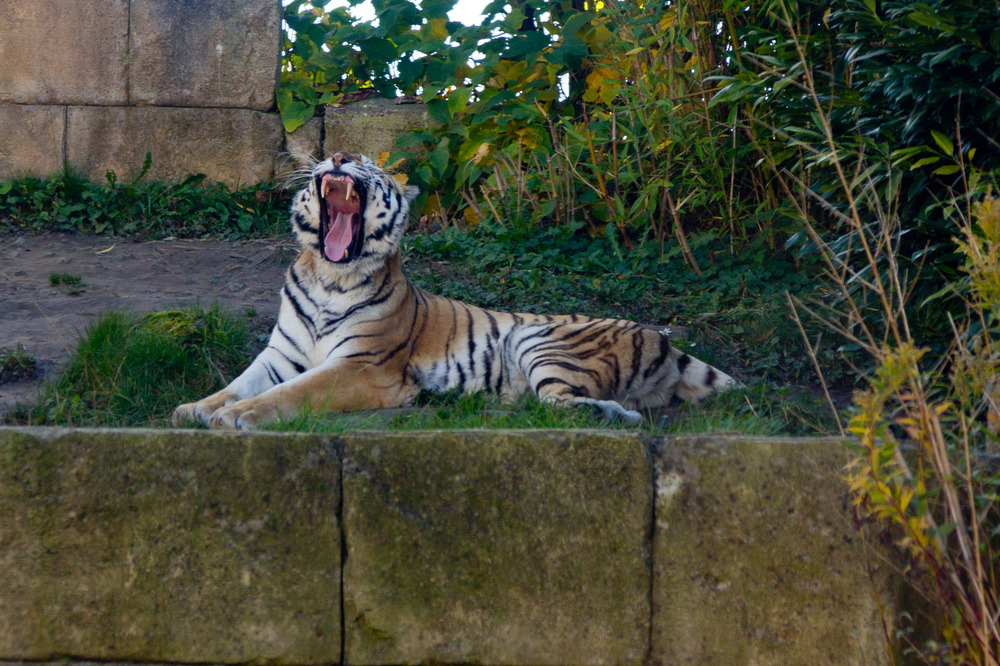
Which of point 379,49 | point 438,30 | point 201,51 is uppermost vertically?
point 438,30

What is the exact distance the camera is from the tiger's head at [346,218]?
13.5 feet

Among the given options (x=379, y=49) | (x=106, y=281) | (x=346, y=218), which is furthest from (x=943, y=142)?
(x=379, y=49)

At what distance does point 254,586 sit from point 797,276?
3.92 metres

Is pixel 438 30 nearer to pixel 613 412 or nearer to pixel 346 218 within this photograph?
pixel 346 218

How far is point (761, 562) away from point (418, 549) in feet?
2.89

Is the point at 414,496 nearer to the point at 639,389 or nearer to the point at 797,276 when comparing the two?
the point at 639,389

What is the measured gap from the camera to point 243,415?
3.34 m

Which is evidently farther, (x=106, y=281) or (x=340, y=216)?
(x=106, y=281)

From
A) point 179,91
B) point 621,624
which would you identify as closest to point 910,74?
point 621,624

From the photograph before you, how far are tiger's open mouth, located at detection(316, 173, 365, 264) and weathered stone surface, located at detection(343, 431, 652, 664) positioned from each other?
191 centimetres

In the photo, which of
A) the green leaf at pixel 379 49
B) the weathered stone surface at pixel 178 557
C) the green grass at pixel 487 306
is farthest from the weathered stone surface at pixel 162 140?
the weathered stone surface at pixel 178 557

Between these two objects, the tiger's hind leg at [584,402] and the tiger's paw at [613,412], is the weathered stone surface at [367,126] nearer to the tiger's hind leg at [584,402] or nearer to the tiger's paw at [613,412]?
the tiger's hind leg at [584,402]

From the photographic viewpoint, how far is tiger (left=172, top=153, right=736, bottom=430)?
400 cm

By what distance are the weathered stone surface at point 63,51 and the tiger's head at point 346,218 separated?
361 centimetres
